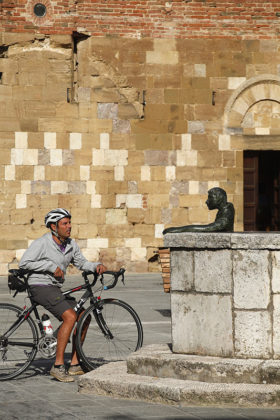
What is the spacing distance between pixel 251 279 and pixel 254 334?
42 centimetres

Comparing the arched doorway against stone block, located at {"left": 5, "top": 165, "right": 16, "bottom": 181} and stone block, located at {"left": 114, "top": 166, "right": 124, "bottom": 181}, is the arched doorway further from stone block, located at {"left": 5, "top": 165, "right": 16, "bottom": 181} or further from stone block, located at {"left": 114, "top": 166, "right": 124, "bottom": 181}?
stone block, located at {"left": 5, "top": 165, "right": 16, "bottom": 181}

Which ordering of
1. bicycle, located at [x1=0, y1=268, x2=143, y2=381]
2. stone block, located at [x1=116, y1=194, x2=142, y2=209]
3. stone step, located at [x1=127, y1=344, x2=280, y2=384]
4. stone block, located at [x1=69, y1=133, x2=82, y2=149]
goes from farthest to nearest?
1. stone block, located at [x1=116, y1=194, x2=142, y2=209]
2. stone block, located at [x1=69, y1=133, x2=82, y2=149]
3. bicycle, located at [x1=0, y1=268, x2=143, y2=381]
4. stone step, located at [x1=127, y1=344, x2=280, y2=384]

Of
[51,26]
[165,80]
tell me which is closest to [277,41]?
[165,80]

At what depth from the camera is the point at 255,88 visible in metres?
18.5

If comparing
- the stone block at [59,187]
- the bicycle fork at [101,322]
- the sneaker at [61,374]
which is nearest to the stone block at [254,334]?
the bicycle fork at [101,322]

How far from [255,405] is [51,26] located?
476 inches

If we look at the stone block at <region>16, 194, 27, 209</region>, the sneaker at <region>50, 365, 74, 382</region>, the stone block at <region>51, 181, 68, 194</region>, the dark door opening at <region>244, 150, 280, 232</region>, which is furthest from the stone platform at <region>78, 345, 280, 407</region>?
the dark door opening at <region>244, 150, 280, 232</region>

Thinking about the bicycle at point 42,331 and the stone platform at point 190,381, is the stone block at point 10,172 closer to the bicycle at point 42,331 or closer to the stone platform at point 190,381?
the bicycle at point 42,331

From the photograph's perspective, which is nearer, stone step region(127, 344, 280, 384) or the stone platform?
the stone platform

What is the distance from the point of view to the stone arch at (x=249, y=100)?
60.2 ft

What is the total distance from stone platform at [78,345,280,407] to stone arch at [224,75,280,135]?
36.2 feet

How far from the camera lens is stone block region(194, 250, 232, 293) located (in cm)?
746

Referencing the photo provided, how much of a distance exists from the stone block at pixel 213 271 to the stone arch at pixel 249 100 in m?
11.0

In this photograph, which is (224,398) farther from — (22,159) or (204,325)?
(22,159)
